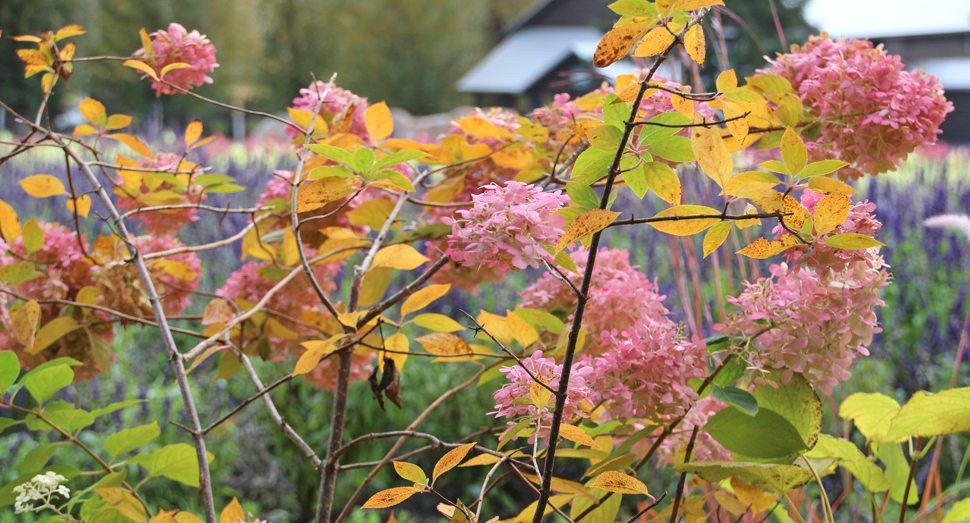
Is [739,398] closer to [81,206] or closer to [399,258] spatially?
[399,258]

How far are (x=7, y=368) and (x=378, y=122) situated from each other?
0.41 meters

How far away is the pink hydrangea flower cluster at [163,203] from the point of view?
32.3 inches

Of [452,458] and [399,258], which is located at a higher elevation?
[399,258]

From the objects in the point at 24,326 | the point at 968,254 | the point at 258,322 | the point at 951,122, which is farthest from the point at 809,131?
the point at 951,122

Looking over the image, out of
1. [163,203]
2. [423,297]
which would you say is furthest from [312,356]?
[163,203]

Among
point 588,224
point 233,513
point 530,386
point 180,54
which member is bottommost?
point 233,513

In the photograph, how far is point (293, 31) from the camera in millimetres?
20578

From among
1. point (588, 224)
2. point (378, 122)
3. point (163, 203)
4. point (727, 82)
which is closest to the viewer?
point (588, 224)

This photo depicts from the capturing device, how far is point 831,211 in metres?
0.41

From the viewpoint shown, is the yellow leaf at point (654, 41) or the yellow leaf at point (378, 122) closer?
the yellow leaf at point (654, 41)

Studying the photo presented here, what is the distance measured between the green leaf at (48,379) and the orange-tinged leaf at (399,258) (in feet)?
0.95

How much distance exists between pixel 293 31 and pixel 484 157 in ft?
71.9

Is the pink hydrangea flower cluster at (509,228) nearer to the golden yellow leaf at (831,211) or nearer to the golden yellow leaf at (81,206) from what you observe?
the golden yellow leaf at (831,211)


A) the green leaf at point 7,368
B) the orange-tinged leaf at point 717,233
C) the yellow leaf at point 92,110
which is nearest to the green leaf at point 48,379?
the green leaf at point 7,368
